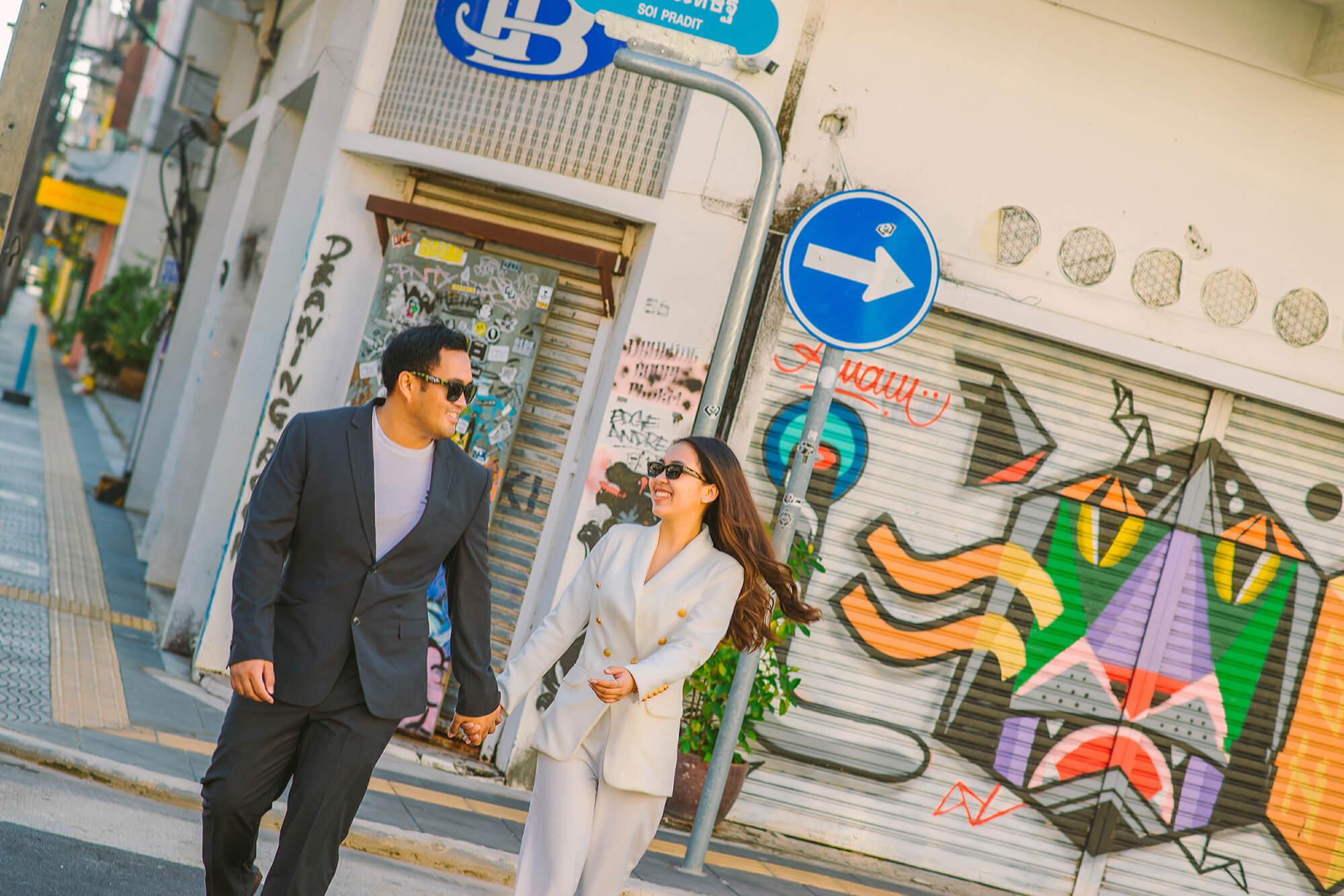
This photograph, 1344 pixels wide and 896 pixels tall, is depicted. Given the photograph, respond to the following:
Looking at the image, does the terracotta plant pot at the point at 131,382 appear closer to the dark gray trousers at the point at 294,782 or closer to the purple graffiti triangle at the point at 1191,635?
the purple graffiti triangle at the point at 1191,635

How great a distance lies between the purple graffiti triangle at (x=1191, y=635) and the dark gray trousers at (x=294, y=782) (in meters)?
5.66

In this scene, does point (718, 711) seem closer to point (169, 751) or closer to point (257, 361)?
point (169, 751)

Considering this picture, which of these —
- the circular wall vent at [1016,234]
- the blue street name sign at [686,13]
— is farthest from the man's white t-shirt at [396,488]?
the circular wall vent at [1016,234]

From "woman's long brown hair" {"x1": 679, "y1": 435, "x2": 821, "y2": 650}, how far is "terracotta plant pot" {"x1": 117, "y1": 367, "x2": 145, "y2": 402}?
24.3 m

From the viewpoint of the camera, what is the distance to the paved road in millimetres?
4234

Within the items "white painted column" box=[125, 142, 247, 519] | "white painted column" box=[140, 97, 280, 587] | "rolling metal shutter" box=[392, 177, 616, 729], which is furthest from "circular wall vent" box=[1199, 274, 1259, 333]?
"white painted column" box=[125, 142, 247, 519]

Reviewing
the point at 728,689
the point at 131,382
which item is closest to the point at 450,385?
the point at 728,689

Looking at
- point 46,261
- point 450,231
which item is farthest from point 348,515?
point 46,261

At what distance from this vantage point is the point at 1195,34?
24.9 feet

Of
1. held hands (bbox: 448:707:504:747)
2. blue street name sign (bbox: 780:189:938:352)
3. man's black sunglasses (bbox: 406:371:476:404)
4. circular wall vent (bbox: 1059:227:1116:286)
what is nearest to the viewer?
man's black sunglasses (bbox: 406:371:476:404)

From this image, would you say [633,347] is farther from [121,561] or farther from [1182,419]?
[121,561]

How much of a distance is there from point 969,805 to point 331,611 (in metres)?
5.20

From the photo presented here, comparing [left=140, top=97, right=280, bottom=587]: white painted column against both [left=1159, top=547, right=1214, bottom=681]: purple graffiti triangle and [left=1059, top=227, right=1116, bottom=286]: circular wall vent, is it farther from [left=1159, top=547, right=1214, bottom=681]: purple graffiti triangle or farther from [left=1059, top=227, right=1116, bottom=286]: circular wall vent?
[left=1159, top=547, right=1214, bottom=681]: purple graffiti triangle

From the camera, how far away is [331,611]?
3.56 m
